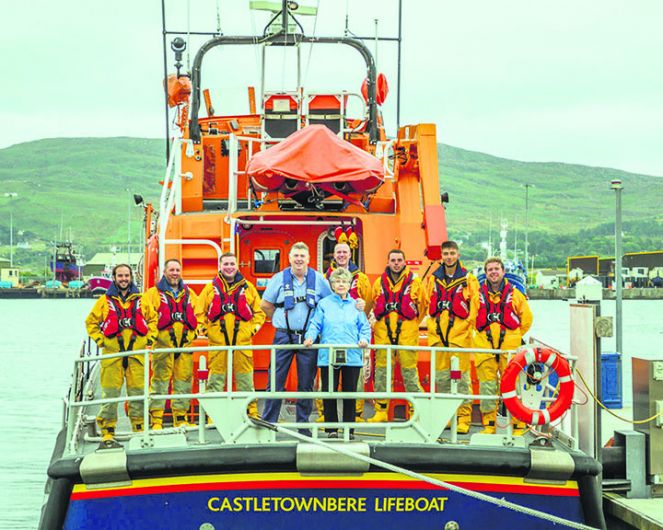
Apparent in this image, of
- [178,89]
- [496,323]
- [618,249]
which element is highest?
[178,89]

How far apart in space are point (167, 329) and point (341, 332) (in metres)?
1.70

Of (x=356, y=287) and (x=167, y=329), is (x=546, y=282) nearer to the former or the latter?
(x=356, y=287)

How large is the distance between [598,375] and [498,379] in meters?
0.86

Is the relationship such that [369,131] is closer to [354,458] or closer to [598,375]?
[598,375]

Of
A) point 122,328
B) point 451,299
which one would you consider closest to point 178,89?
point 122,328


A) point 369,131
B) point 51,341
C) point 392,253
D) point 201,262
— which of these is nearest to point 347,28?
point 369,131

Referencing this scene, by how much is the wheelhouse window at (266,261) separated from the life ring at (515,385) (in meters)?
3.71

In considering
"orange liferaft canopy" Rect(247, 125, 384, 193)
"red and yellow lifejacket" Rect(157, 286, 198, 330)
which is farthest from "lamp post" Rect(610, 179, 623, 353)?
"red and yellow lifejacket" Rect(157, 286, 198, 330)

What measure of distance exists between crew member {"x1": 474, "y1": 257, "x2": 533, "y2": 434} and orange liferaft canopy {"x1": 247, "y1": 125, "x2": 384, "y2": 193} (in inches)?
77.0

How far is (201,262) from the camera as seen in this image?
10664 mm

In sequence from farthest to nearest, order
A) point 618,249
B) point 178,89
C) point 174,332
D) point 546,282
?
point 546,282 → point 618,249 → point 178,89 → point 174,332

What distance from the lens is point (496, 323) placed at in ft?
29.0

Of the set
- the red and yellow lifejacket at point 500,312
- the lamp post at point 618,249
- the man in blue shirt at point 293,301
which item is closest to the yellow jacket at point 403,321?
the red and yellow lifejacket at point 500,312

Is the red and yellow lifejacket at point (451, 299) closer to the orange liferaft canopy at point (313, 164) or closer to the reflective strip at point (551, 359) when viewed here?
the reflective strip at point (551, 359)
